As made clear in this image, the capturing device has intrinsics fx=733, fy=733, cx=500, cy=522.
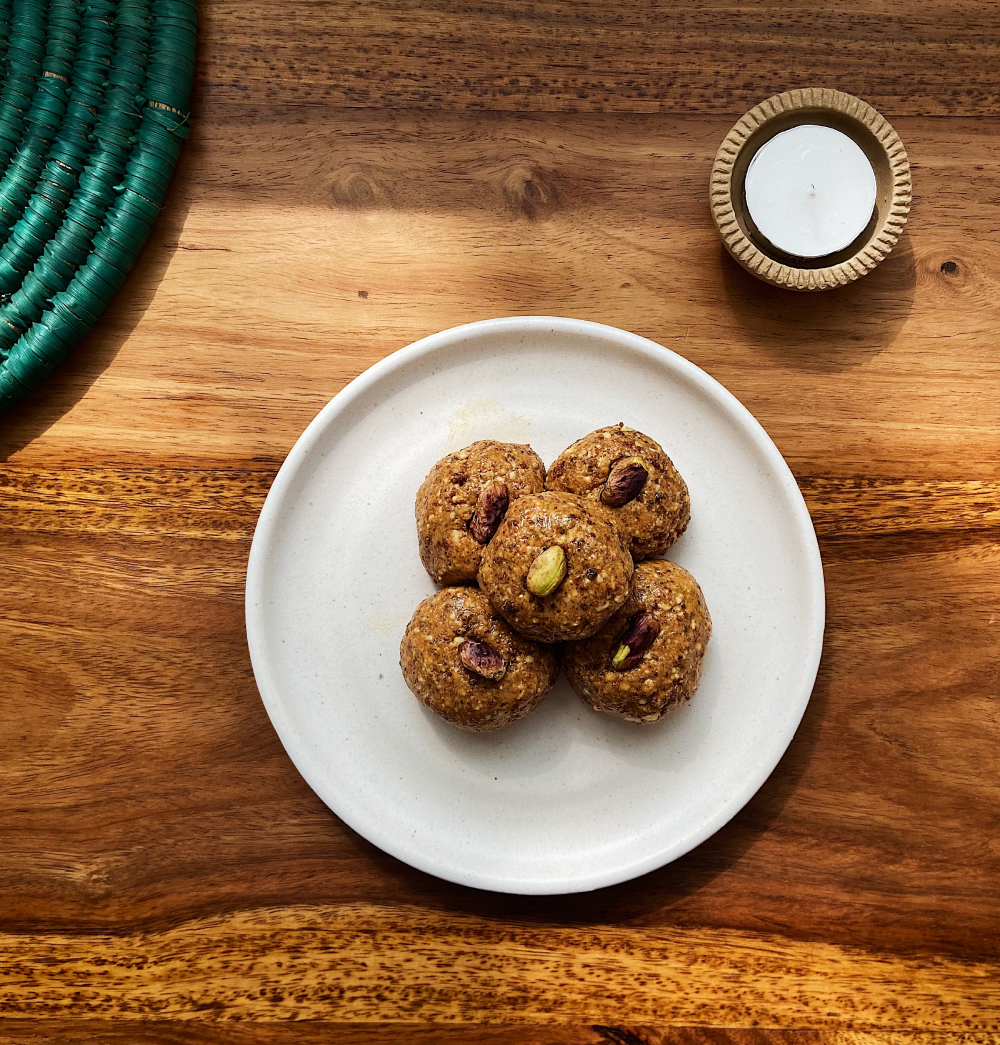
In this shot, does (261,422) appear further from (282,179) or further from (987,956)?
(987,956)

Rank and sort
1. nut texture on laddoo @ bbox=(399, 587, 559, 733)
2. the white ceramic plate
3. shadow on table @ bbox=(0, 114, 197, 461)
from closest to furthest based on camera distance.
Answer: nut texture on laddoo @ bbox=(399, 587, 559, 733) → the white ceramic plate → shadow on table @ bbox=(0, 114, 197, 461)

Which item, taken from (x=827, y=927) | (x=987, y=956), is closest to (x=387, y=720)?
(x=827, y=927)

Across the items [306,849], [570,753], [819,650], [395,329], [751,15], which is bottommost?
[306,849]

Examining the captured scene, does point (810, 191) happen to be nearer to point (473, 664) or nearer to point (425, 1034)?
point (473, 664)

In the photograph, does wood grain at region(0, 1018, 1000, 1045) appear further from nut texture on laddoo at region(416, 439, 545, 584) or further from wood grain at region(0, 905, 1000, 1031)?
nut texture on laddoo at region(416, 439, 545, 584)

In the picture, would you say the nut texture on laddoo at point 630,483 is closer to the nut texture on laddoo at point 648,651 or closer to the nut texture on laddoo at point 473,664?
the nut texture on laddoo at point 648,651

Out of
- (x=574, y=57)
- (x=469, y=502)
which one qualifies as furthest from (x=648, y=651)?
(x=574, y=57)

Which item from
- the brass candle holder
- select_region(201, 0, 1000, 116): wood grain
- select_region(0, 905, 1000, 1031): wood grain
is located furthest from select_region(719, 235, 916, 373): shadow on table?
select_region(0, 905, 1000, 1031): wood grain
